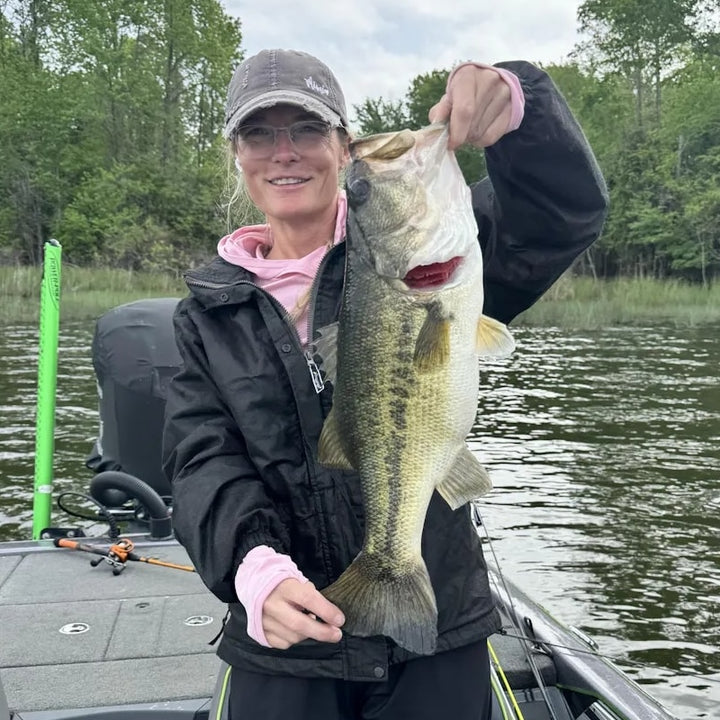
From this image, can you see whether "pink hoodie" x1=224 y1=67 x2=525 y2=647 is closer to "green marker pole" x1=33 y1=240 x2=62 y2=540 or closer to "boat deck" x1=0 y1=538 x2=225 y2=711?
"boat deck" x1=0 y1=538 x2=225 y2=711

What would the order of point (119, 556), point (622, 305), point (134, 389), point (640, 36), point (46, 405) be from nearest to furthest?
point (119, 556) → point (134, 389) → point (46, 405) → point (622, 305) → point (640, 36)

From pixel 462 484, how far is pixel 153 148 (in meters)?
33.8

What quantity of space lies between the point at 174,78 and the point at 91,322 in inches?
711

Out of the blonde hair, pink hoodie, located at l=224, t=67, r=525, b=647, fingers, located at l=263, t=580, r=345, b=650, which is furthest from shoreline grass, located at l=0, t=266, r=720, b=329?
fingers, located at l=263, t=580, r=345, b=650

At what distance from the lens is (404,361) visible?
6.47ft

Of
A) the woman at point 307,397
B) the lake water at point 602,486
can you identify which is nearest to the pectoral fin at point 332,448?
the woman at point 307,397

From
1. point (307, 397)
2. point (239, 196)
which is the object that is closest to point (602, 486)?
point (239, 196)

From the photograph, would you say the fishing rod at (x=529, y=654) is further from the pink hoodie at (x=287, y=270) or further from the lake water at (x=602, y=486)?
the lake water at (x=602, y=486)

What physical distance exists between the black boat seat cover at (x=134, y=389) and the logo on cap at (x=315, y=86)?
266 centimetres

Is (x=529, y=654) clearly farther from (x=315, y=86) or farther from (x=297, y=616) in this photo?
(x=315, y=86)

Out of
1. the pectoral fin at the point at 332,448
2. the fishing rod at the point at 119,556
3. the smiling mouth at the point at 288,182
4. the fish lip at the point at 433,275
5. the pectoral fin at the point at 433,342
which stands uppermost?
the smiling mouth at the point at 288,182

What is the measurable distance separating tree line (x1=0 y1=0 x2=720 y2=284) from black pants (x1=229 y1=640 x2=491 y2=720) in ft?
94.5

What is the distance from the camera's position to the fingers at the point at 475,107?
187 centimetres

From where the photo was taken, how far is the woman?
6.66ft
